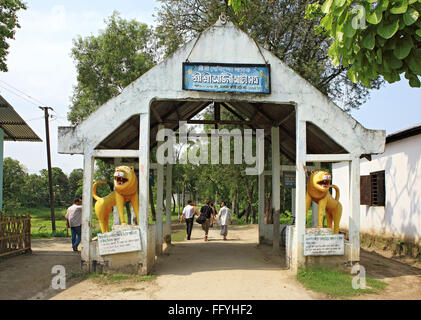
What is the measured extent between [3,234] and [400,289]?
1059 centimetres

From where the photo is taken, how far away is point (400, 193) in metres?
12.6

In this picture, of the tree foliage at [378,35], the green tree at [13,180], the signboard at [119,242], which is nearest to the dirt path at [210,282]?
the signboard at [119,242]

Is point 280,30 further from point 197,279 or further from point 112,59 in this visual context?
point 197,279

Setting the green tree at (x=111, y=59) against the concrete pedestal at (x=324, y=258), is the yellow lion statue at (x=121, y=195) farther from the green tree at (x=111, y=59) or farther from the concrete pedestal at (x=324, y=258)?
the green tree at (x=111, y=59)

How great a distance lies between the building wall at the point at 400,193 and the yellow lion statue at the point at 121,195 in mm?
8717

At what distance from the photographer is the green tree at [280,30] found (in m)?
17.4

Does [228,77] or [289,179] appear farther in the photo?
[289,179]

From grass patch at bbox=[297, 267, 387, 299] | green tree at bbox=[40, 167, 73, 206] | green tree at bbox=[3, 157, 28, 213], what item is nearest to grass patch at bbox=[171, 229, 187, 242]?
grass patch at bbox=[297, 267, 387, 299]

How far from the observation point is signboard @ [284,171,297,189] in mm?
12484

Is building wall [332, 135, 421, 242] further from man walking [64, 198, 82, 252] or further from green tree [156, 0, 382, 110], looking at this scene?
man walking [64, 198, 82, 252]

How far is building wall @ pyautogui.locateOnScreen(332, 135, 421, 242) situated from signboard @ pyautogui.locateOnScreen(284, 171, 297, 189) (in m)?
3.65

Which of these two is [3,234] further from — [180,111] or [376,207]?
[376,207]

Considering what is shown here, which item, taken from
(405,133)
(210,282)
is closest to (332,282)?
(210,282)

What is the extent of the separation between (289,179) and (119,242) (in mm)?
6381
